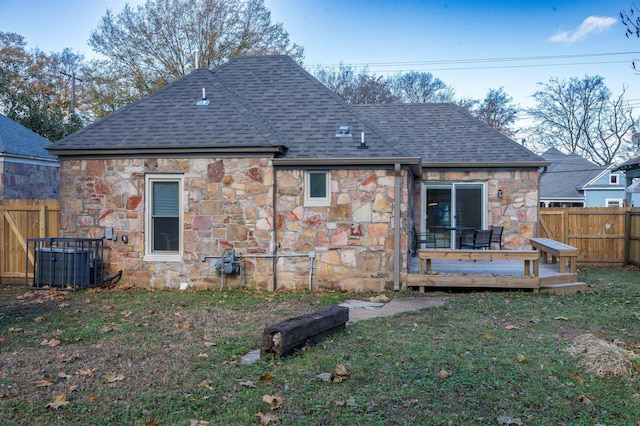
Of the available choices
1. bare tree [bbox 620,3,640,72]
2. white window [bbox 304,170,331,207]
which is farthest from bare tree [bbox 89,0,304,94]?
bare tree [bbox 620,3,640,72]

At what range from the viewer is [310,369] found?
504 centimetres

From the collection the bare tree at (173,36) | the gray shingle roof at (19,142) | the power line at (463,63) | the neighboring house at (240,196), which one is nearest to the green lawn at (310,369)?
the neighboring house at (240,196)

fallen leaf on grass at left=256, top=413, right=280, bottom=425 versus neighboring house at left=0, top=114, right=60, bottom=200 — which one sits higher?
neighboring house at left=0, top=114, right=60, bottom=200

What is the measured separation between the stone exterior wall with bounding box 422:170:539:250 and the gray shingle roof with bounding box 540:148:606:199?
74.0 feet

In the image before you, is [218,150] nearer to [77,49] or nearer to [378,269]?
[378,269]

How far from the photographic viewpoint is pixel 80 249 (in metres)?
10.2

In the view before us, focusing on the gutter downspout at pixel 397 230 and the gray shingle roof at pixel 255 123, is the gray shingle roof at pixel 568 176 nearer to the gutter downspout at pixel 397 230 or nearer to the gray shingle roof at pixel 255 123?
the gray shingle roof at pixel 255 123

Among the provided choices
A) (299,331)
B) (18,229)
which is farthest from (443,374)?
(18,229)

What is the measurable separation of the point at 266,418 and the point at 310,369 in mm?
1168

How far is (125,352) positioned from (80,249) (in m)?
5.16

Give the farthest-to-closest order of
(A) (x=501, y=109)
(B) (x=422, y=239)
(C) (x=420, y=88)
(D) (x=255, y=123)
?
(A) (x=501, y=109)
(C) (x=420, y=88)
(B) (x=422, y=239)
(D) (x=255, y=123)

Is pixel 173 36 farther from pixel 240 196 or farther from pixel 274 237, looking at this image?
pixel 274 237

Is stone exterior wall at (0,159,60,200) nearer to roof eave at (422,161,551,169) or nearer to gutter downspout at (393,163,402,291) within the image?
gutter downspout at (393,163,402,291)

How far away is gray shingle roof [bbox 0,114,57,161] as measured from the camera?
15798mm
